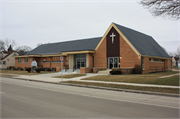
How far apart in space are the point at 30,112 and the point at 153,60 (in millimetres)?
28497

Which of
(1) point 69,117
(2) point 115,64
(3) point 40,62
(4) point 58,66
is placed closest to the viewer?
(1) point 69,117

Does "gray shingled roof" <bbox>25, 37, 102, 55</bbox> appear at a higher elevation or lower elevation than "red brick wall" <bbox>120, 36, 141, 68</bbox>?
higher

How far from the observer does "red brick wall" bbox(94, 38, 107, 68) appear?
3088 cm

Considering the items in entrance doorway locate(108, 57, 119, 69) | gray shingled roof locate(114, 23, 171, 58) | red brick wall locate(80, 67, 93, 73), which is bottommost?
red brick wall locate(80, 67, 93, 73)

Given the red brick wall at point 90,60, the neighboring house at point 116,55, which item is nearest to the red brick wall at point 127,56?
the neighboring house at point 116,55

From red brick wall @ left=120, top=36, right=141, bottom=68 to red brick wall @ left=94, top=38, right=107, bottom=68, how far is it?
11.1ft

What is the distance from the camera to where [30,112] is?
22.6 ft

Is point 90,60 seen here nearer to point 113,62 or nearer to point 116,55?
point 113,62

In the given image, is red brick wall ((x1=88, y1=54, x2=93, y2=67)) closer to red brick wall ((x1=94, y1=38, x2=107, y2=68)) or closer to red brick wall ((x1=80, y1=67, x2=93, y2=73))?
red brick wall ((x1=94, y1=38, x2=107, y2=68))

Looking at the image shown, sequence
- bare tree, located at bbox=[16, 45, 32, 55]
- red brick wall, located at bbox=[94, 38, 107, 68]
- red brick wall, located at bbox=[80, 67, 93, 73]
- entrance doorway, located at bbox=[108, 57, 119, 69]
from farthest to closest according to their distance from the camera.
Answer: bare tree, located at bbox=[16, 45, 32, 55], red brick wall, located at bbox=[94, 38, 107, 68], entrance doorway, located at bbox=[108, 57, 119, 69], red brick wall, located at bbox=[80, 67, 93, 73]

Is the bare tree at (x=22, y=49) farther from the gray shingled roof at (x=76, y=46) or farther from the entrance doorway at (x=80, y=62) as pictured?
the entrance doorway at (x=80, y=62)

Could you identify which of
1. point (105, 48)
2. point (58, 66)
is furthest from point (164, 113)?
point (58, 66)

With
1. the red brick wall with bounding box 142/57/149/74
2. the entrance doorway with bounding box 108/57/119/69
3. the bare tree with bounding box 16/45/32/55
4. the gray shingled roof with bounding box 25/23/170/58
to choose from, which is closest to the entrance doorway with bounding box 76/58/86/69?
the gray shingled roof with bounding box 25/23/170/58

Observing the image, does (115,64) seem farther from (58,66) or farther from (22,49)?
(22,49)
